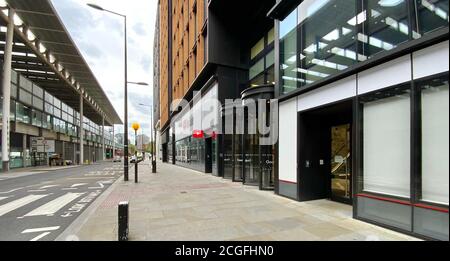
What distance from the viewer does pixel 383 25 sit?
5902 millimetres

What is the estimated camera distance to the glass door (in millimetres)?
8206

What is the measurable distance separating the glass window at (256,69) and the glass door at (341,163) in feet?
24.1

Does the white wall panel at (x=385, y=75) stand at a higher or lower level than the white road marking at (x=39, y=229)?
higher

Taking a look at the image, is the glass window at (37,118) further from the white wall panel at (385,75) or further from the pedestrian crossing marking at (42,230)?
the white wall panel at (385,75)

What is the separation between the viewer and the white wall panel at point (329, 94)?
21.8 feet

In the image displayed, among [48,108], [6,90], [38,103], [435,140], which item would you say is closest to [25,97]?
[38,103]

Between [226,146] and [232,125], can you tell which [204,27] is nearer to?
[232,125]

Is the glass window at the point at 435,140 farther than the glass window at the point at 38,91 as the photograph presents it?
No

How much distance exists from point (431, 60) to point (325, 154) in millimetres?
4748

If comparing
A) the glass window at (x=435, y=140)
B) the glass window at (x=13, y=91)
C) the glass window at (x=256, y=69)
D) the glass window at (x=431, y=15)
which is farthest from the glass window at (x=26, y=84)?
the glass window at (x=435, y=140)

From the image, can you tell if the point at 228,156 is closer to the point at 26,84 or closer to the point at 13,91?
the point at 13,91

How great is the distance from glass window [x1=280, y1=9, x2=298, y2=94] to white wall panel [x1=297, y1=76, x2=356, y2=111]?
936 millimetres

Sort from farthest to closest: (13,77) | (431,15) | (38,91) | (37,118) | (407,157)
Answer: (38,91)
(37,118)
(13,77)
(407,157)
(431,15)
